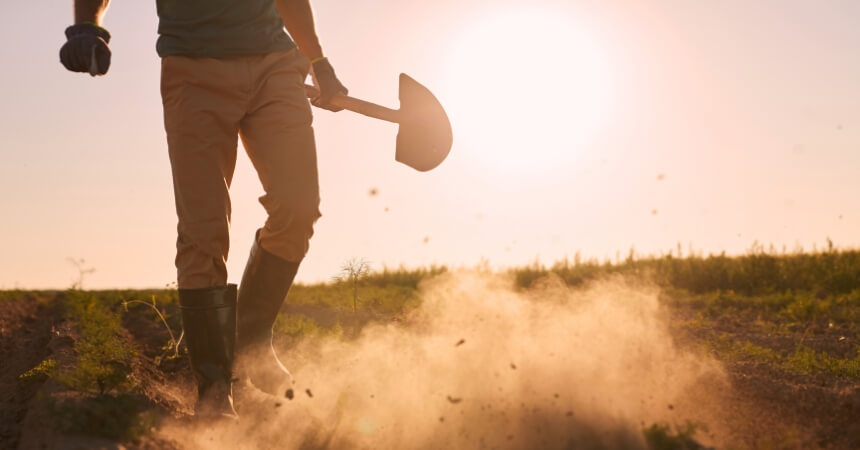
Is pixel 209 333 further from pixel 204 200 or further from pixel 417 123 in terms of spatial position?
Result: pixel 417 123

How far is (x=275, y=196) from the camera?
313 cm

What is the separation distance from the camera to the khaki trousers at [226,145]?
119 inches

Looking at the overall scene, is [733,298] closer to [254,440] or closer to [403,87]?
[403,87]

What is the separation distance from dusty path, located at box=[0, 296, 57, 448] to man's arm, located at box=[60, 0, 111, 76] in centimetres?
147

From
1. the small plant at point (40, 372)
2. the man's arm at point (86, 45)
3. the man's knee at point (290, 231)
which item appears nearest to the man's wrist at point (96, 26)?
the man's arm at point (86, 45)

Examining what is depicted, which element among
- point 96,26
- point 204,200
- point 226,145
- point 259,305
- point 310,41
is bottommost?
point 259,305

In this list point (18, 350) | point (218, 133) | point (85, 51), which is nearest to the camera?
point (85, 51)

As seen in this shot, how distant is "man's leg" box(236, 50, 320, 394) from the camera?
123 inches

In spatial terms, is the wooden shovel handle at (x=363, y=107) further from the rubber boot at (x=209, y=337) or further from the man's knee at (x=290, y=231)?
the rubber boot at (x=209, y=337)

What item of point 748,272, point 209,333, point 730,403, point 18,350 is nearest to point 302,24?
point 209,333

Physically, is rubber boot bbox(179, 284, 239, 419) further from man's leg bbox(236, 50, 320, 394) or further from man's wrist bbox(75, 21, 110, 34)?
man's wrist bbox(75, 21, 110, 34)

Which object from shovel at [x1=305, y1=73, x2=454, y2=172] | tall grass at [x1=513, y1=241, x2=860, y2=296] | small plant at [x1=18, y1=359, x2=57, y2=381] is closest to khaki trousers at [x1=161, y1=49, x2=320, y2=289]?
shovel at [x1=305, y1=73, x2=454, y2=172]

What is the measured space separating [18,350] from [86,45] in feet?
10.0

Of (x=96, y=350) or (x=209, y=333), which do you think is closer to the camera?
(x=209, y=333)
